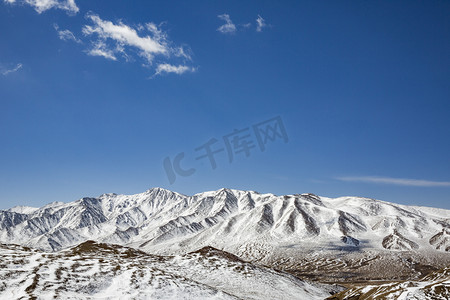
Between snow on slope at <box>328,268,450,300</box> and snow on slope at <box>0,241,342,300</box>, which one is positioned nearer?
snow on slope at <box>0,241,342,300</box>

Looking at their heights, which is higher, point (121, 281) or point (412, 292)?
point (121, 281)

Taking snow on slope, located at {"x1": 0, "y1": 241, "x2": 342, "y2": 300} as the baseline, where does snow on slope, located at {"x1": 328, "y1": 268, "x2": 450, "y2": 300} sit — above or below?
below

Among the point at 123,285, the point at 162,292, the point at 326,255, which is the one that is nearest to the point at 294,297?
the point at 162,292

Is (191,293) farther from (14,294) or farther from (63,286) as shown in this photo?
(14,294)

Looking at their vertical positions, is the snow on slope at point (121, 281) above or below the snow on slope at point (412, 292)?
above

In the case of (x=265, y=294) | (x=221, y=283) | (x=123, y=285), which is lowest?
(x=265, y=294)

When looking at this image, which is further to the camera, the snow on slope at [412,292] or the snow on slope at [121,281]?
the snow on slope at [412,292]

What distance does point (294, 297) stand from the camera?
2005 inches

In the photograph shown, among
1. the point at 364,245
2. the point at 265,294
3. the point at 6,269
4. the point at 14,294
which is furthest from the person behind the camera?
the point at 364,245

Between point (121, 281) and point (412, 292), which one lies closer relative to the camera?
point (412, 292)

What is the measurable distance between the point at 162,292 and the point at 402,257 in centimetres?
15786

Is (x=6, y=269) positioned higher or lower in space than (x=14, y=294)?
higher

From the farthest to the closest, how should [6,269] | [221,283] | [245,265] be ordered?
[245,265]
[221,283]
[6,269]

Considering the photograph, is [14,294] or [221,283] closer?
[14,294]
